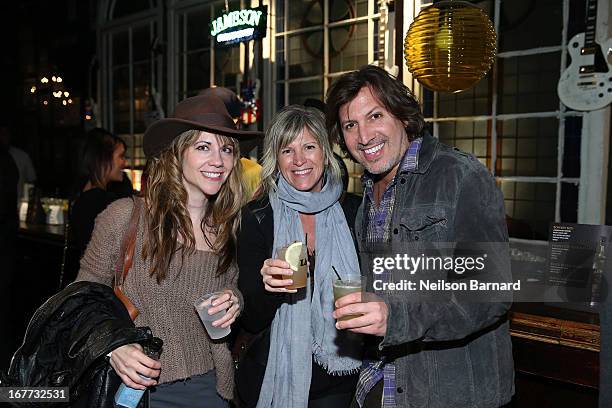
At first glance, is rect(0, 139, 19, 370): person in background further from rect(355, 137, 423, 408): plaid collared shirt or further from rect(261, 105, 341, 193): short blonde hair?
rect(355, 137, 423, 408): plaid collared shirt

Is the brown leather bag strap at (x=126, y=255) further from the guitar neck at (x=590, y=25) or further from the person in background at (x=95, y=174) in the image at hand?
the guitar neck at (x=590, y=25)

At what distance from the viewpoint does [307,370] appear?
2.27m

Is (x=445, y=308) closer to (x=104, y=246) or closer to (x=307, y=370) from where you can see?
(x=307, y=370)

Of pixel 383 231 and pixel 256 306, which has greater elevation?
pixel 383 231

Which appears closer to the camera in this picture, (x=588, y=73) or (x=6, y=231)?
(x=588, y=73)

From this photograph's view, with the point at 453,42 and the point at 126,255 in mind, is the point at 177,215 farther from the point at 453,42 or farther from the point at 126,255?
the point at 453,42

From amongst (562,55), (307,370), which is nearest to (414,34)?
(562,55)

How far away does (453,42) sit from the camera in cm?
296

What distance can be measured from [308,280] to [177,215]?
708 millimetres

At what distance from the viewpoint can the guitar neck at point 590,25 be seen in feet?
11.5

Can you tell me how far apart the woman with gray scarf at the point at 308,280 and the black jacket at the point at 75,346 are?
0.58 m

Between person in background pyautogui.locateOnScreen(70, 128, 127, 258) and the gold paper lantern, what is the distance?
2390mm

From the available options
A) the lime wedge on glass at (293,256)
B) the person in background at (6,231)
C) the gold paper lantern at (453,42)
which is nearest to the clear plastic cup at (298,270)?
the lime wedge on glass at (293,256)

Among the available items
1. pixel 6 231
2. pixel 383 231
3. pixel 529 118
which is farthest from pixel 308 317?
A: pixel 6 231
